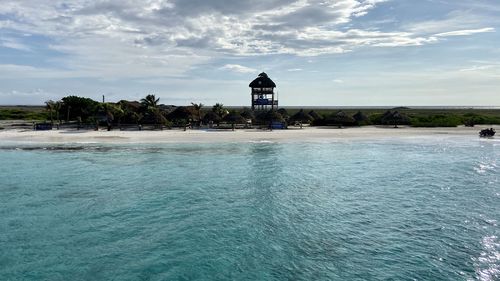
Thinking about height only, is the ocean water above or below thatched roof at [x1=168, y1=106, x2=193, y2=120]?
below

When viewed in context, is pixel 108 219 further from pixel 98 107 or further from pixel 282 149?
pixel 98 107

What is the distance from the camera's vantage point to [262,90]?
181ft

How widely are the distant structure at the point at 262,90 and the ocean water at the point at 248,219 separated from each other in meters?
29.9

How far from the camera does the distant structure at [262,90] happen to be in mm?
54375

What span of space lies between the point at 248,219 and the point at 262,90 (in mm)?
43361

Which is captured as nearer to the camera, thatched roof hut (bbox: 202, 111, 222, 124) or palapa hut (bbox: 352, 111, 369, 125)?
thatched roof hut (bbox: 202, 111, 222, 124)

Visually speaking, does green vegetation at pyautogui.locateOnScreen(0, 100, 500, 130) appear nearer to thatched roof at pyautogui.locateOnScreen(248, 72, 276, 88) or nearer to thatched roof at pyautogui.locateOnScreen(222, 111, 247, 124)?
thatched roof at pyautogui.locateOnScreen(222, 111, 247, 124)

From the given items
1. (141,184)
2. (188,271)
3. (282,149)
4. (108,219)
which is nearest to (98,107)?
(282,149)

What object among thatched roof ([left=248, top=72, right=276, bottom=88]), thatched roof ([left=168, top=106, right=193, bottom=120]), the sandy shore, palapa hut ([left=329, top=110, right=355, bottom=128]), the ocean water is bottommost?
the ocean water

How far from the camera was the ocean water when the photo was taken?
373 inches

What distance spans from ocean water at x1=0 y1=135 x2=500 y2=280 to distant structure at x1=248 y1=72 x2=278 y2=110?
29.9m

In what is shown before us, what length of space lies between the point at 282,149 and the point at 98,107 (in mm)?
26583

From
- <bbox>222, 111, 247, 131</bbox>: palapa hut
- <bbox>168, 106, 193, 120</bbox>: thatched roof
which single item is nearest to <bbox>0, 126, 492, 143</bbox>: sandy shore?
<bbox>222, 111, 247, 131</bbox>: palapa hut

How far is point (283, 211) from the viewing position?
14.2 metres
